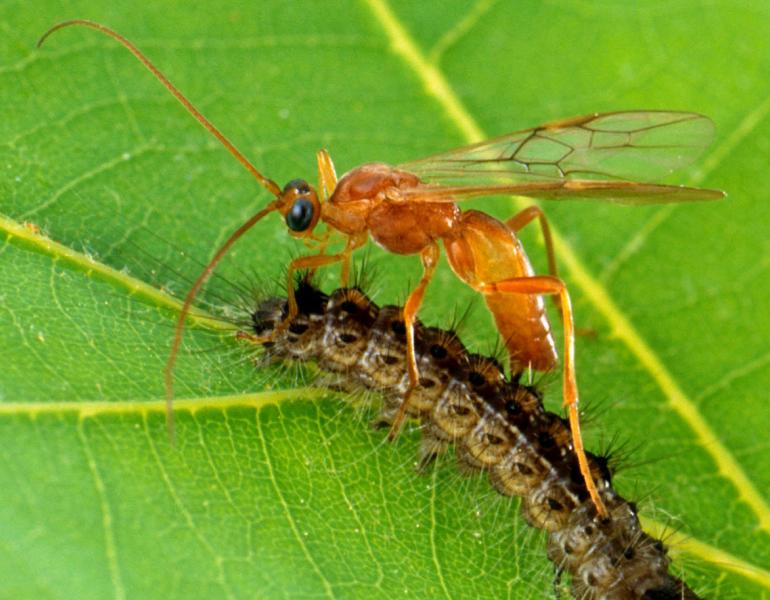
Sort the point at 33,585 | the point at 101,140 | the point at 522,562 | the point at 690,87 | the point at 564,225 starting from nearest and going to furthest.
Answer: the point at 33,585, the point at 522,562, the point at 101,140, the point at 564,225, the point at 690,87

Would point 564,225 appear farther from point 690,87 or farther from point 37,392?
point 37,392

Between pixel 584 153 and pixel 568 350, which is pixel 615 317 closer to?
pixel 584 153

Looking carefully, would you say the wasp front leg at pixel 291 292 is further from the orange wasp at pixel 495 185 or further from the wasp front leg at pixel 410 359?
the wasp front leg at pixel 410 359

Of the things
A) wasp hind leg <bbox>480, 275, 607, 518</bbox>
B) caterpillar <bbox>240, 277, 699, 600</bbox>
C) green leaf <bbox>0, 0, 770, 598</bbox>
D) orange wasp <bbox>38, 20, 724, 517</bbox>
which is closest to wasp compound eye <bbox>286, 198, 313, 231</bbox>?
orange wasp <bbox>38, 20, 724, 517</bbox>

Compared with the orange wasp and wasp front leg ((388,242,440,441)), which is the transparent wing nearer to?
the orange wasp

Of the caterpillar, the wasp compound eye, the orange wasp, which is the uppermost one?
the orange wasp

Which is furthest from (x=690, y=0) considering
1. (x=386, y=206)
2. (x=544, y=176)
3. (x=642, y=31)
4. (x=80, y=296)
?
(x=80, y=296)

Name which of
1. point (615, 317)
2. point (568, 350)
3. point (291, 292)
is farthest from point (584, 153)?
point (291, 292)
